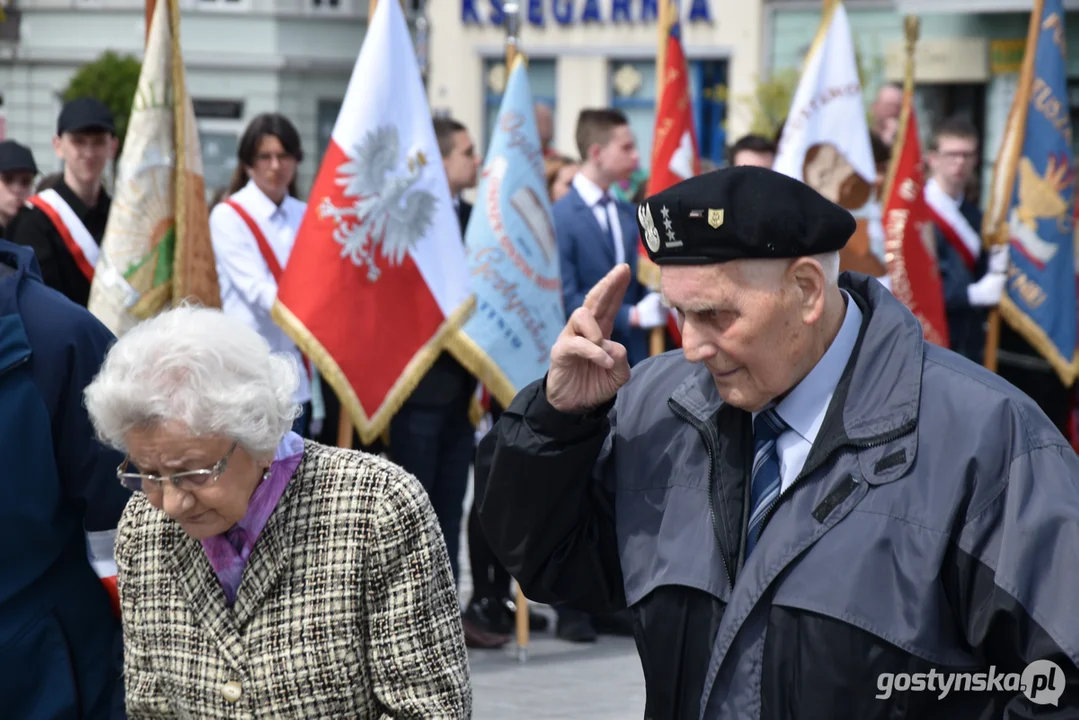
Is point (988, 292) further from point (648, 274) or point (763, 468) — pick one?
point (763, 468)

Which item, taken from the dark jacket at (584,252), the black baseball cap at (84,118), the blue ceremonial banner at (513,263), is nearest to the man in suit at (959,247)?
the dark jacket at (584,252)

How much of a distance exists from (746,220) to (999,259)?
24.7ft

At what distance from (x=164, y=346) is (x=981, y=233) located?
25.2 ft

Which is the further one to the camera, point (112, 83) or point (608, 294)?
point (112, 83)

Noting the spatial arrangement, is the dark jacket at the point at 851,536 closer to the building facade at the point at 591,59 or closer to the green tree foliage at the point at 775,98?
the green tree foliage at the point at 775,98

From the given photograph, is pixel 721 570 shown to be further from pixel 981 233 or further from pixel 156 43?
pixel 981 233

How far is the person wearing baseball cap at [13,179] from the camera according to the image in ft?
25.7

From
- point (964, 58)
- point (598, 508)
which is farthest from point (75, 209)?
point (964, 58)

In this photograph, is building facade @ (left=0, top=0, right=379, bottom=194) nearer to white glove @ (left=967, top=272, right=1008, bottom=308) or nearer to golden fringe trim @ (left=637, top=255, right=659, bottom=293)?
white glove @ (left=967, top=272, right=1008, bottom=308)

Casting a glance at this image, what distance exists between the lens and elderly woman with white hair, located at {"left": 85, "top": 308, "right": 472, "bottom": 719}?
2891 mm

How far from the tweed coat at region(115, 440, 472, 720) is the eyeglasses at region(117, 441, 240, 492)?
0.15 m

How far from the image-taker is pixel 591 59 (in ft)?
96.1

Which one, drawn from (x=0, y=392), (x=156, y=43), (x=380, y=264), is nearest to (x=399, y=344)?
(x=380, y=264)

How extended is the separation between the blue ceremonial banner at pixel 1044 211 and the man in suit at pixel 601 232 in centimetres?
261
